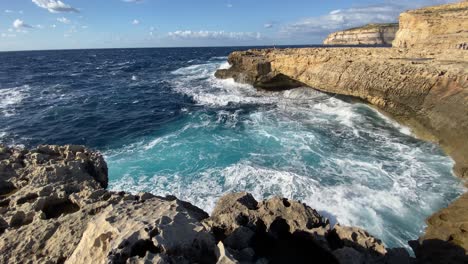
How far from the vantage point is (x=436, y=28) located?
49.3 m

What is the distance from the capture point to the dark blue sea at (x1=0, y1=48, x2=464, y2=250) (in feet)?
39.4

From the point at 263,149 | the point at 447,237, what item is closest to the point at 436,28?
the point at 263,149

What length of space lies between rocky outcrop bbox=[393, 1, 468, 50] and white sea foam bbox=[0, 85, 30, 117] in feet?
146

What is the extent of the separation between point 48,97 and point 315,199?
3425 centimetres

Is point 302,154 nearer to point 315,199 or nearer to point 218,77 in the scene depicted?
point 315,199

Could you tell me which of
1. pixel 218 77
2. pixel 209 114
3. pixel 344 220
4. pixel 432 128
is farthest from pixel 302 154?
pixel 218 77

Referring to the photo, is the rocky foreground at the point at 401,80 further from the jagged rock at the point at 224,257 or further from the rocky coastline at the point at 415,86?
the jagged rock at the point at 224,257

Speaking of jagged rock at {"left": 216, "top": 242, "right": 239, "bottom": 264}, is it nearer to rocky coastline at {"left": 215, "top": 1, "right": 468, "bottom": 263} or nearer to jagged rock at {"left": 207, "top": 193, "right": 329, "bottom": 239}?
jagged rock at {"left": 207, "top": 193, "right": 329, "bottom": 239}

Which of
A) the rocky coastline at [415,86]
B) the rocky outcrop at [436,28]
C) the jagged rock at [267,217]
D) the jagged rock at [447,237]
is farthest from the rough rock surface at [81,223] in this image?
the rocky outcrop at [436,28]

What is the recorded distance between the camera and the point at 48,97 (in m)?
34.1

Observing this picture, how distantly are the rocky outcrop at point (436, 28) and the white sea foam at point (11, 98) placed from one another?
44.6 metres

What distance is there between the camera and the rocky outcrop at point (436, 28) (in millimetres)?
39703

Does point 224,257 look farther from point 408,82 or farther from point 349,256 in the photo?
point 408,82

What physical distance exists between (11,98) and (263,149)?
106ft
